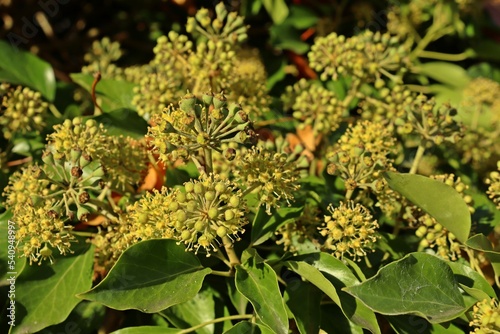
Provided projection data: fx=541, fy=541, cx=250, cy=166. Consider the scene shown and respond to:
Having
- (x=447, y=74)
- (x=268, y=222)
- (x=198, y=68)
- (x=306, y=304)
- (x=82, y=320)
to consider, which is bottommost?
(x=447, y=74)

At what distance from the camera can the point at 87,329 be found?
1578 millimetres

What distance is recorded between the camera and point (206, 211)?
4.03 feet

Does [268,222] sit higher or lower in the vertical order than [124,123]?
lower

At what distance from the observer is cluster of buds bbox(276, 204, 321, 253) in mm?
1509

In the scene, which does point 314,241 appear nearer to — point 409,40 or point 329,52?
point 329,52

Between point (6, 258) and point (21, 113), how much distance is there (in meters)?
0.49

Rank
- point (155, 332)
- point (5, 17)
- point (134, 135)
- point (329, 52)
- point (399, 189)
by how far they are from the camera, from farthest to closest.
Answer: point (5, 17)
point (329, 52)
point (134, 135)
point (155, 332)
point (399, 189)

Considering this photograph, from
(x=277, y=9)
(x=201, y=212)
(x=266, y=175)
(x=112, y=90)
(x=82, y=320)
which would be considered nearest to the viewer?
(x=201, y=212)

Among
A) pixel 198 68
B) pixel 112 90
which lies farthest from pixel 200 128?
pixel 112 90

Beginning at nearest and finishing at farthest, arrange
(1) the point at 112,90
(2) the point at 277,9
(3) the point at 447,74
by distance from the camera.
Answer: (1) the point at 112,90 → (2) the point at 277,9 → (3) the point at 447,74

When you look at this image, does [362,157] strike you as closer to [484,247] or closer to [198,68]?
[484,247]

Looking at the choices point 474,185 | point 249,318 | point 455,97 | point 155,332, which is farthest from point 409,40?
point 155,332

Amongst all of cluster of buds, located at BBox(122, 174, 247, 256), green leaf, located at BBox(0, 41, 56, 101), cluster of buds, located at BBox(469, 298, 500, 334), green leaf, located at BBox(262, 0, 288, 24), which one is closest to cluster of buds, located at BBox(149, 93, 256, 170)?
cluster of buds, located at BBox(122, 174, 247, 256)

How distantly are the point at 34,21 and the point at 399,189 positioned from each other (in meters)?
2.37
